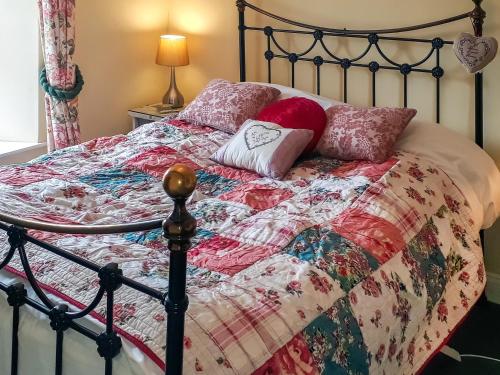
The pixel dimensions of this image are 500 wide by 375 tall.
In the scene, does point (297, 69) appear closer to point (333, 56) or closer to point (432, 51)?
point (333, 56)

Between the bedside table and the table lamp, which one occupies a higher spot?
the table lamp

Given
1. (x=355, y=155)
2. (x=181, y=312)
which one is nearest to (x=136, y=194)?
(x=355, y=155)

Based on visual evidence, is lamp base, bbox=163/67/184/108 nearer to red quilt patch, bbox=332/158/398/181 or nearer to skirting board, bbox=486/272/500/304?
red quilt patch, bbox=332/158/398/181

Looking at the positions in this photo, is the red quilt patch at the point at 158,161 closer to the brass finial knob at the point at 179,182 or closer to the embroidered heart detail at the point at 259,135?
the embroidered heart detail at the point at 259,135

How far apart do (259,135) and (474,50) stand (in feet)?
2.94

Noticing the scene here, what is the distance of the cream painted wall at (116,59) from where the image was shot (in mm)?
3658

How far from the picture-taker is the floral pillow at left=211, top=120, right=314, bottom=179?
2.68m

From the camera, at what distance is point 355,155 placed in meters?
2.80

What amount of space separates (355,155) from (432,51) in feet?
2.04

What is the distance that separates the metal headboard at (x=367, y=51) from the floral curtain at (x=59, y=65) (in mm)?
830

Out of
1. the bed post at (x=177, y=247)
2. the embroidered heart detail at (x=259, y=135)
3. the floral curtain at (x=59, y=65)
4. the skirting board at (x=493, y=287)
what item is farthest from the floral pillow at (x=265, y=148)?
the bed post at (x=177, y=247)

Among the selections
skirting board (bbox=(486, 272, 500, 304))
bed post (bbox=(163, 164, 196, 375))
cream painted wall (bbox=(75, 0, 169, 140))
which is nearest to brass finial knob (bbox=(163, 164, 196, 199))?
bed post (bbox=(163, 164, 196, 375))

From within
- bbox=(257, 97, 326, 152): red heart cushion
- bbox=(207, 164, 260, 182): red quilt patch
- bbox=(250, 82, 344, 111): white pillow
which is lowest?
bbox=(207, 164, 260, 182): red quilt patch

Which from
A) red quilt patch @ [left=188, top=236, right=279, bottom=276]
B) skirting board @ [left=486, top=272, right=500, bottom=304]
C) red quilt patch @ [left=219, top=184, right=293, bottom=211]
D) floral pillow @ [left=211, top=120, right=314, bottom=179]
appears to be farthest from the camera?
skirting board @ [left=486, top=272, right=500, bottom=304]
